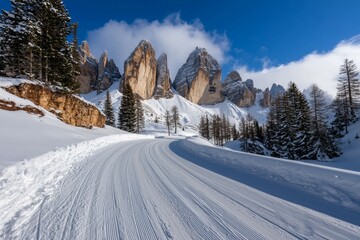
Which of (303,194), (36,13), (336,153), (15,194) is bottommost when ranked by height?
(336,153)

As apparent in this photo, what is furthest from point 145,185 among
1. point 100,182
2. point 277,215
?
point 277,215

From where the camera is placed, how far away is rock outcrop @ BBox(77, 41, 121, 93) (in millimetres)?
143250

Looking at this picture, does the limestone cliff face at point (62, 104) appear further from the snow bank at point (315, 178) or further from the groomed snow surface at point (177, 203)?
the snow bank at point (315, 178)

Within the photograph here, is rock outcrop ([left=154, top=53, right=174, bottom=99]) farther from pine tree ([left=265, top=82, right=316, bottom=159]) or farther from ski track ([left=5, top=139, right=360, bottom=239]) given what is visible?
ski track ([left=5, top=139, right=360, bottom=239])

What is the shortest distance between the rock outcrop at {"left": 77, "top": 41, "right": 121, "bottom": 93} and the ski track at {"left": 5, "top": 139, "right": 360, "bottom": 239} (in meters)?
150

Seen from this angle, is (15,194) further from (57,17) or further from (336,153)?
(336,153)

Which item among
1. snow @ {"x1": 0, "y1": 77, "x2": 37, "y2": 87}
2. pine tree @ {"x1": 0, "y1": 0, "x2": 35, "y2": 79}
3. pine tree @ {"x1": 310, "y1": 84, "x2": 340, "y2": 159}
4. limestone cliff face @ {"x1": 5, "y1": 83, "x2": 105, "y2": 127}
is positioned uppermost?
pine tree @ {"x1": 0, "y1": 0, "x2": 35, "y2": 79}

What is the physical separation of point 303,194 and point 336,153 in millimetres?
22504

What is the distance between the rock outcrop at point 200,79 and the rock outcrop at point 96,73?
5637cm

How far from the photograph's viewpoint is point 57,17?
23.2 meters

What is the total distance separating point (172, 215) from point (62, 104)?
23861mm

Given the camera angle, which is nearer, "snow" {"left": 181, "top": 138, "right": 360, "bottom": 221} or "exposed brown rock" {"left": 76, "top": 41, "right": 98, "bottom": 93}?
"snow" {"left": 181, "top": 138, "right": 360, "bottom": 221}

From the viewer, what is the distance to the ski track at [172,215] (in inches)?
120

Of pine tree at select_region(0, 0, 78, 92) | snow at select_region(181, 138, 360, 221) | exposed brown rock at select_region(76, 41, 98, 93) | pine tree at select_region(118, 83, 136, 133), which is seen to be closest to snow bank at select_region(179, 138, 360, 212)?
snow at select_region(181, 138, 360, 221)
